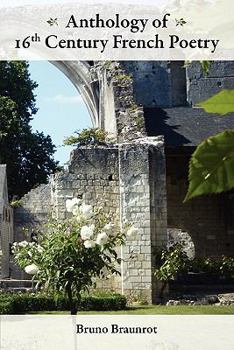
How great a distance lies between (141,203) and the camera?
12242 mm

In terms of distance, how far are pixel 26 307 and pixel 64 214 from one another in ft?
6.49

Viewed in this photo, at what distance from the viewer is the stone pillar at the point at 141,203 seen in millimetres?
12031

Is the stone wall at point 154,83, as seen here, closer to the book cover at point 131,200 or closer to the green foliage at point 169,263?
the book cover at point 131,200

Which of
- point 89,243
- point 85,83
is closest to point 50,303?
point 89,243

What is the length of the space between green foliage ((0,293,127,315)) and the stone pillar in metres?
0.83

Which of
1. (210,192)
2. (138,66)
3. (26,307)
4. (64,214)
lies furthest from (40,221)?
(210,192)

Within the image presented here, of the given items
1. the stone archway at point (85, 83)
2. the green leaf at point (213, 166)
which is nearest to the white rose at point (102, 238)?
the green leaf at point (213, 166)

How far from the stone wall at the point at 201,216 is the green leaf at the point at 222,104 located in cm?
1544

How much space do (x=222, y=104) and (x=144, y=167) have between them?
11672 mm

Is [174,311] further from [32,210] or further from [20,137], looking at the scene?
[20,137]

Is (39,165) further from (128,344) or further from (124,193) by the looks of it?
(128,344)

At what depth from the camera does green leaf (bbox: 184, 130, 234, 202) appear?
2.09 feet

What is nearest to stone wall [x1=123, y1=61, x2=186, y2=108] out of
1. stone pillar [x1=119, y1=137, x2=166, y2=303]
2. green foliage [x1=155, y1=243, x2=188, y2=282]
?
stone pillar [x1=119, y1=137, x2=166, y2=303]

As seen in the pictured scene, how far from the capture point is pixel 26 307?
1110cm
